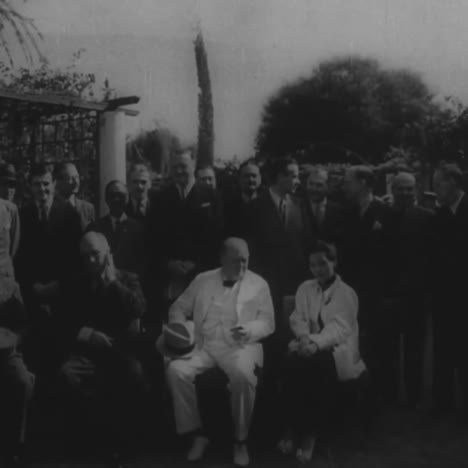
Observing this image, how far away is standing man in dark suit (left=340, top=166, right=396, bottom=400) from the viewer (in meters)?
5.04

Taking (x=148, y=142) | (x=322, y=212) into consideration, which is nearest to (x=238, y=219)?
(x=322, y=212)

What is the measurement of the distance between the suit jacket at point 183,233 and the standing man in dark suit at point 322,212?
0.74m

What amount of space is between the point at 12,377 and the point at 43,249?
119cm

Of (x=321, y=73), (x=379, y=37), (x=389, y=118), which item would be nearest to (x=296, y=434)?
(x=379, y=37)

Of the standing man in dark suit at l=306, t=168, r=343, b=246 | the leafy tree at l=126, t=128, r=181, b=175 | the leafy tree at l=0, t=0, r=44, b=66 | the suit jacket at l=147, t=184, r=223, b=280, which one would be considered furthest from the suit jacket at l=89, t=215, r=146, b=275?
the leafy tree at l=126, t=128, r=181, b=175

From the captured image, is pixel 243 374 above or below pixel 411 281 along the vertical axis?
below

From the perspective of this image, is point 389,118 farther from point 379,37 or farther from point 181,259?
point 181,259

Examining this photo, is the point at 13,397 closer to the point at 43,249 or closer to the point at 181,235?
the point at 43,249

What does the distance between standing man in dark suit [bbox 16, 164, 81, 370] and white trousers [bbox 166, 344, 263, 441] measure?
1163 millimetres

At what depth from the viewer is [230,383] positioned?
4.20 meters

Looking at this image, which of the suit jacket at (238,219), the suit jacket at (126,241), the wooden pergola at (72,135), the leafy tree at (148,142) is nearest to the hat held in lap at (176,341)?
the suit jacket at (126,241)

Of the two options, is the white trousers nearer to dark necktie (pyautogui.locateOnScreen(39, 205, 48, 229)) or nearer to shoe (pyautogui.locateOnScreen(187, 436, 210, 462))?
shoe (pyautogui.locateOnScreen(187, 436, 210, 462))

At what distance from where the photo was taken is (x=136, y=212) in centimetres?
542

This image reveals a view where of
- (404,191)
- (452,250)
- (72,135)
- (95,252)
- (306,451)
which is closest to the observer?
(306,451)
